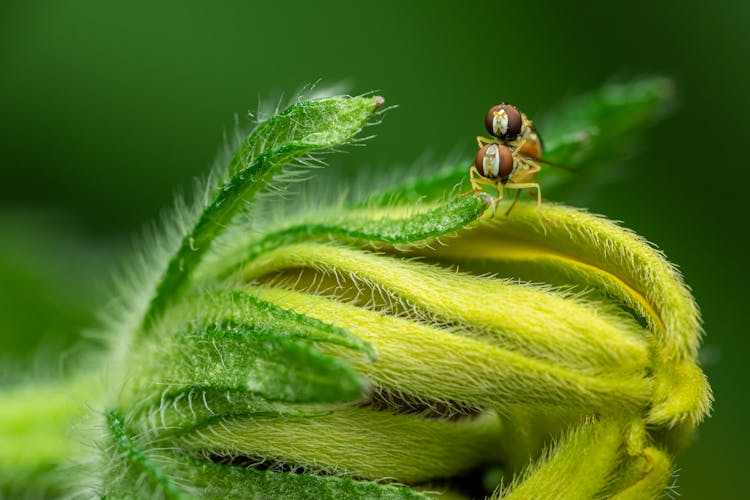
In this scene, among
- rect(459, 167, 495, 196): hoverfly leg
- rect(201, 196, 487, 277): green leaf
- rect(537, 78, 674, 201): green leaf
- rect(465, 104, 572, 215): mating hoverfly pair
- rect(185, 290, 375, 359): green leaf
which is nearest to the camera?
rect(185, 290, 375, 359): green leaf

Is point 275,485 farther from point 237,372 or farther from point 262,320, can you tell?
point 262,320

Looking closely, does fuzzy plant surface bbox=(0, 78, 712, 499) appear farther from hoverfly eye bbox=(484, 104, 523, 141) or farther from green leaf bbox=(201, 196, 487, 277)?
hoverfly eye bbox=(484, 104, 523, 141)

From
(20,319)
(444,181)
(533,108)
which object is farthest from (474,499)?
(533,108)

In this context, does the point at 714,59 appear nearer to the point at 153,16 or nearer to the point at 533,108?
the point at 533,108

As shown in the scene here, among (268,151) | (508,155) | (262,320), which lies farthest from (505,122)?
(262,320)

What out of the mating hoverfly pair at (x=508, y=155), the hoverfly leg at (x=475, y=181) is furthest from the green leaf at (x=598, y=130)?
the hoverfly leg at (x=475, y=181)

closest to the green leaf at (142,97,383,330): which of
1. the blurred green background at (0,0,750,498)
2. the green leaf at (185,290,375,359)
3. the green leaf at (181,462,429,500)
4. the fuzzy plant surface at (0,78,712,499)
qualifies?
the fuzzy plant surface at (0,78,712,499)
